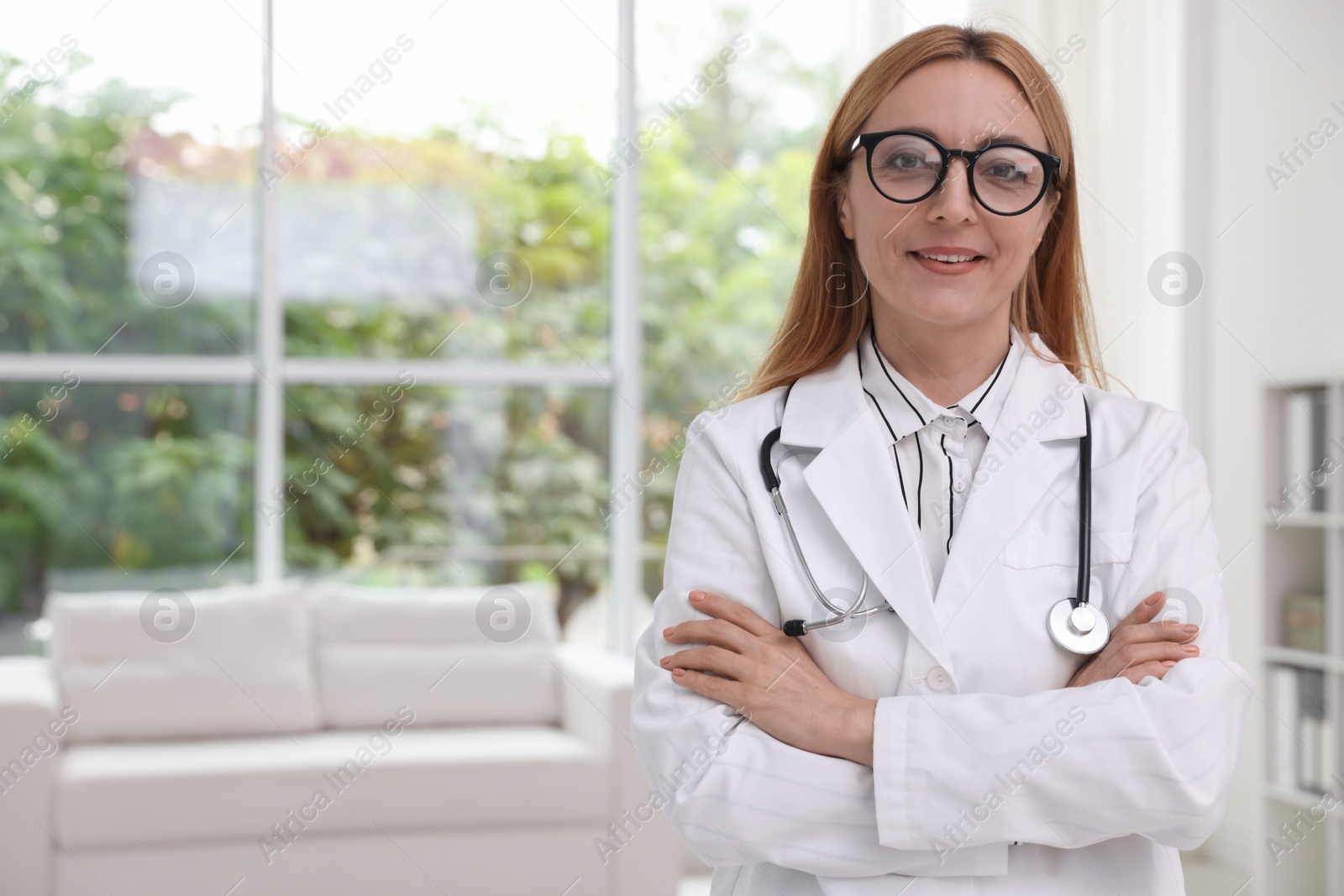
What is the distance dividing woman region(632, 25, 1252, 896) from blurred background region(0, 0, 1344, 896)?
279 cm

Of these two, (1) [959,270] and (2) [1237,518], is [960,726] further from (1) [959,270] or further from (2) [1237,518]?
(2) [1237,518]

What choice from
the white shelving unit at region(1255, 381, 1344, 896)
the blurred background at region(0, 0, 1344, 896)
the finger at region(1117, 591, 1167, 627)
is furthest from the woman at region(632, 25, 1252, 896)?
the blurred background at region(0, 0, 1344, 896)

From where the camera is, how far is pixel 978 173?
4.04ft

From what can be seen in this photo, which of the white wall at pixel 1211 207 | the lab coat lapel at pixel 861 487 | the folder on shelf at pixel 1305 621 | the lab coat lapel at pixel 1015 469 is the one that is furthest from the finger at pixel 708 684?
the white wall at pixel 1211 207

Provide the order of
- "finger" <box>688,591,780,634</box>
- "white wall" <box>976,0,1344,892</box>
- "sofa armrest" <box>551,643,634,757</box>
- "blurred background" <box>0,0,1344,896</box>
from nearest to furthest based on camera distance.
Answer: "finger" <box>688,591,780,634</box>
"sofa armrest" <box>551,643,634,757</box>
"white wall" <box>976,0,1344,892</box>
"blurred background" <box>0,0,1344,896</box>

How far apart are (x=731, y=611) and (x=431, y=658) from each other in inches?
104

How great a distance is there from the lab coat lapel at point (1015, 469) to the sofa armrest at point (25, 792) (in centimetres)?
271

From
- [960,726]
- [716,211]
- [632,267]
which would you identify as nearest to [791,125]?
[716,211]

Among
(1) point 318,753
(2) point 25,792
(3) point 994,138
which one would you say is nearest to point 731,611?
(3) point 994,138

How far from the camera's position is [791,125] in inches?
175

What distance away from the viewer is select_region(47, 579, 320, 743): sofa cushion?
339cm

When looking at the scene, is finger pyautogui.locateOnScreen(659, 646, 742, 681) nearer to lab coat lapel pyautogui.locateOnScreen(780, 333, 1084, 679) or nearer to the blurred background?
lab coat lapel pyautogui.locateOnScreen(780, 333, 1084, 679)

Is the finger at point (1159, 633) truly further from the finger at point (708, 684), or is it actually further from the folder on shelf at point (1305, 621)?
the folder on shelf at point (1305, 621)

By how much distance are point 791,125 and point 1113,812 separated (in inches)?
146
